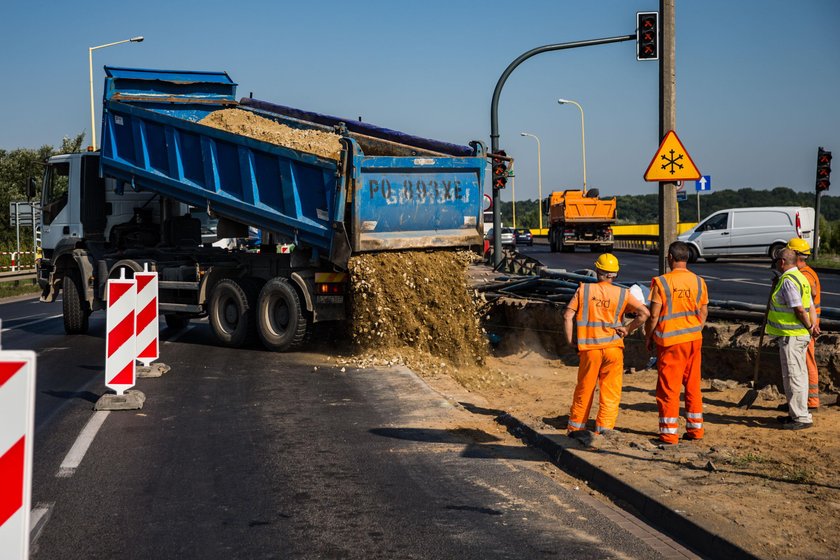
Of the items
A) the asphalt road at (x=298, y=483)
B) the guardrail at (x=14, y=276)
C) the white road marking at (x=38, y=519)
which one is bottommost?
the asphalt road at (x=298, y=483)

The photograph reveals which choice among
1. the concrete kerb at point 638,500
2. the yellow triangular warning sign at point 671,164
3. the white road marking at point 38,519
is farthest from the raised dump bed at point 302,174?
the white road marking at point 38,519

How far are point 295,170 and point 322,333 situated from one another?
310cm

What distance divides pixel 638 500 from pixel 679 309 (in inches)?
89.0

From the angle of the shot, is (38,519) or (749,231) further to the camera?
(749,231)

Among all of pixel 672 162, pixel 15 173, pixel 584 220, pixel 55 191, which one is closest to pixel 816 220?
pixel 584 220

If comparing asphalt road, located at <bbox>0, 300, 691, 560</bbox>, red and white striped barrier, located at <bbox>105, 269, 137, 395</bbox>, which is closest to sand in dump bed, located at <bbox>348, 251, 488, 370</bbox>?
asphalt road, located at <bbox>0, 300, 691, 560</bbox>

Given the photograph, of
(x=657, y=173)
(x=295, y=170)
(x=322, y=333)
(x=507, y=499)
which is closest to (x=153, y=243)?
(x=322, y=333)

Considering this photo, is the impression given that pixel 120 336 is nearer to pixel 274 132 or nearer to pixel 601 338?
pixel 601 338

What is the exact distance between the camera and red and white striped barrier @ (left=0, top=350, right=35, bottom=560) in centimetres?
368

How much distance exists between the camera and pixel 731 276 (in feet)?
92.9

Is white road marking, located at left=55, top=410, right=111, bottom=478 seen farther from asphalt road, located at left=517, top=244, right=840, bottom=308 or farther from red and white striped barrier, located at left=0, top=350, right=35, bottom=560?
asphalt road, located at left=517, top=244, right=840, bottom=308

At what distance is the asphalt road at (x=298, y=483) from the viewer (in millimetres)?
5566

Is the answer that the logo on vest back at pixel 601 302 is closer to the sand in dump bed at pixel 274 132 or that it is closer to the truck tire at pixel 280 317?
the sand in dump bed at pixel 274 132

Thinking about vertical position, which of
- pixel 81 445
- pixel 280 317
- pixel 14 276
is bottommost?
pixel 81 445
